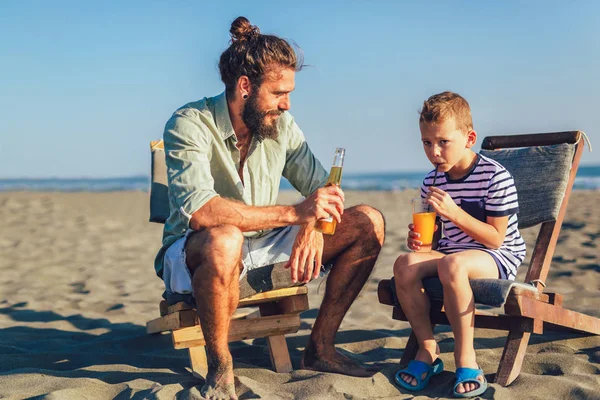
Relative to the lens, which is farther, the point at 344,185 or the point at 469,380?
the point at 344,185

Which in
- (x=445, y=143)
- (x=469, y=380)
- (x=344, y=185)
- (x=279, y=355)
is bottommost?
(x=344, y=185)

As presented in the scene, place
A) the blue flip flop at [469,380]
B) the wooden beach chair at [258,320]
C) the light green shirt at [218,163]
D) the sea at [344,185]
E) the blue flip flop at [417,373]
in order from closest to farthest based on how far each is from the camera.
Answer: the blue flip flop at [469,380], the blue flip flop at [417,373], the light green shirt at [218,163], the wooden beach chair at [258,320], the sea at [344,185]

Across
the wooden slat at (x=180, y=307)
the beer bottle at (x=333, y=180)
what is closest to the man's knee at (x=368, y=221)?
the beer bottle at (x=333, y=180)

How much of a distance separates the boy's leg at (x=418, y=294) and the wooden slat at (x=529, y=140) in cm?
125

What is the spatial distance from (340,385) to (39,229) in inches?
346

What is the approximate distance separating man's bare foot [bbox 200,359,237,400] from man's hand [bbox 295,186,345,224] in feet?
2.67

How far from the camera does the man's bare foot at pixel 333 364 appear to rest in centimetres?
379

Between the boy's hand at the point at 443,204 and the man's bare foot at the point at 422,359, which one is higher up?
the boy's hand at the point at 443,204

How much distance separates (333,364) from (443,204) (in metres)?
1.06

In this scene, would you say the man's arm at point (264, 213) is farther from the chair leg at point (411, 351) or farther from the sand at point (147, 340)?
the chair leg at point (411, 351)

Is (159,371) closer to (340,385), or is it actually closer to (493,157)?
(340,385)

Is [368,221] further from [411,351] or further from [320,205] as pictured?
[411,351]

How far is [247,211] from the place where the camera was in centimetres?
354

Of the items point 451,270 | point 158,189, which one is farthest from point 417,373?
point 158,189
